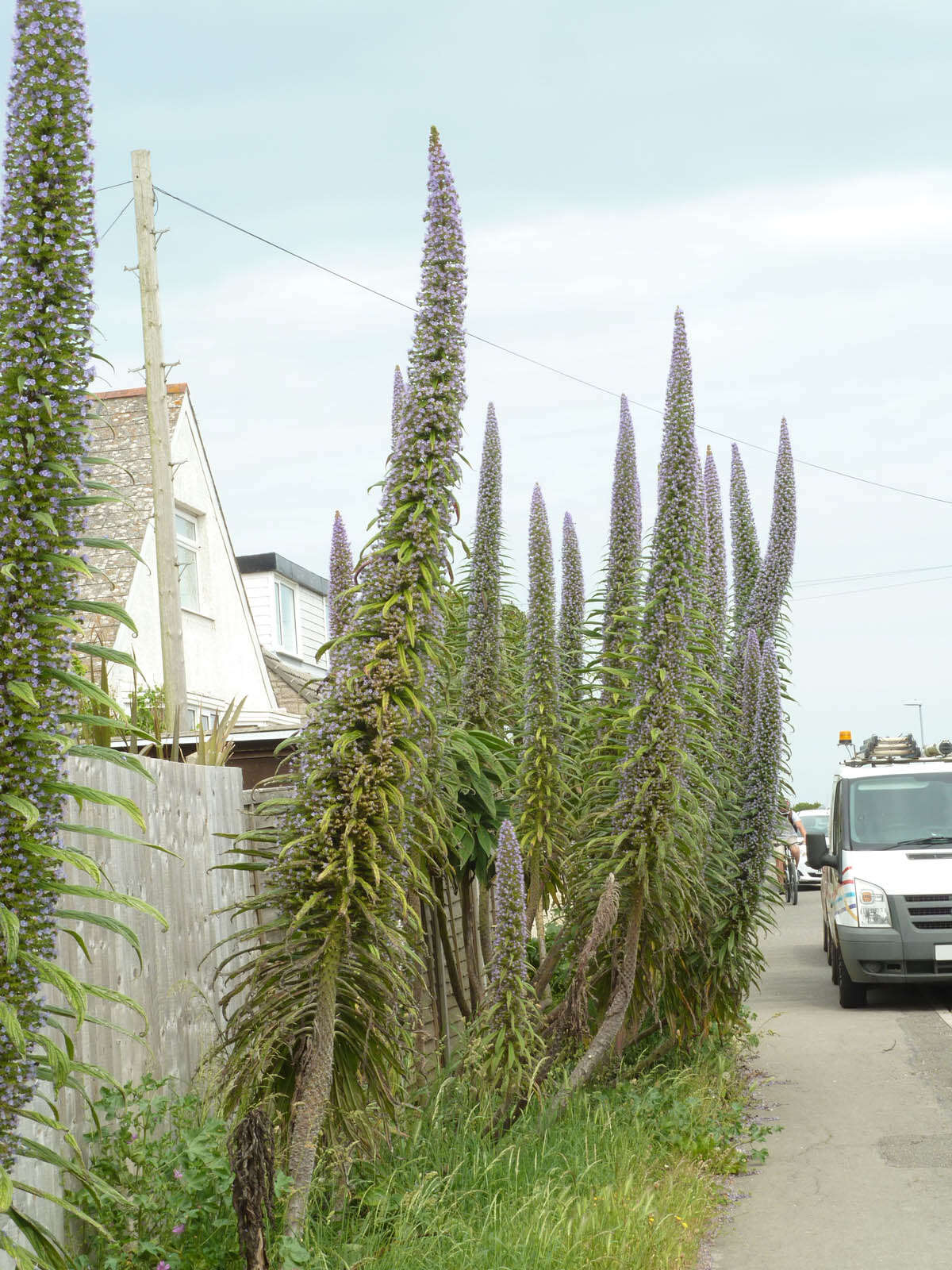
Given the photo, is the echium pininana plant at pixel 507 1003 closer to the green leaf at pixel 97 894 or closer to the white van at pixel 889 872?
the green leaf at pixel 97 894

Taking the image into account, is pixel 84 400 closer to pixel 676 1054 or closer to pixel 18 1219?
pixel 18 1219

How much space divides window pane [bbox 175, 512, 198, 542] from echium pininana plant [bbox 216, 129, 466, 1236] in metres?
15.2

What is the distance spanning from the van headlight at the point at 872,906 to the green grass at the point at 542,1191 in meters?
6.16

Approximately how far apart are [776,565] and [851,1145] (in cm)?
470

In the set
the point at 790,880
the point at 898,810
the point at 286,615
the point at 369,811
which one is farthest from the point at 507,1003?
the point at 286,615

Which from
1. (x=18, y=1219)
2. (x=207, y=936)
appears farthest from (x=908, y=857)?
(x=18, y=1219)

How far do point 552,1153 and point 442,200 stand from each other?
4.65 metres

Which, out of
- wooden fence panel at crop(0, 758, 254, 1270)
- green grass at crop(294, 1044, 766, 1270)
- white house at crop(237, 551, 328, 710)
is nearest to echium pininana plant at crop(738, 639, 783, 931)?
green grass at crop(294, 1044, 766, 1270)

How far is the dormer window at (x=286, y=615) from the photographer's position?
2736 cm

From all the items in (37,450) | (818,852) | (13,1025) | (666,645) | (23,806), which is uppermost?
(37,450)

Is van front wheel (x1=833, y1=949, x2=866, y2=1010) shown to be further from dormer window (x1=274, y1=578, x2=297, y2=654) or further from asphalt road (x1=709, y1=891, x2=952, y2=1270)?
dormer window (x1=274, y1=578, x2=297, y2=654)

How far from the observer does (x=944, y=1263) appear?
19.8ft

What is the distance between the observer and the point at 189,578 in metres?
20.6

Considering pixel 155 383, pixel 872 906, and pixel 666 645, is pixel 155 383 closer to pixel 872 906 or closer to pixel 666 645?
pixel 666 645
